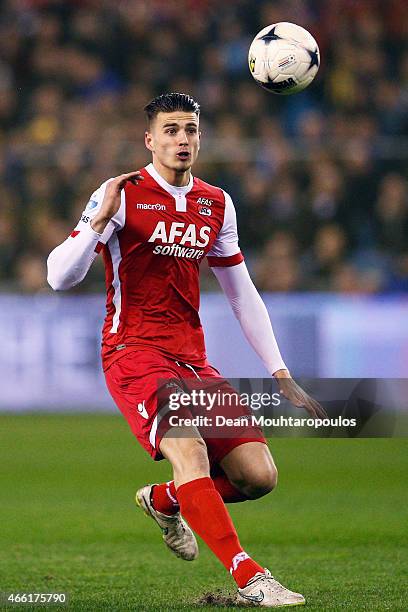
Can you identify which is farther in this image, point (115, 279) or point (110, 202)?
point (115, 279)

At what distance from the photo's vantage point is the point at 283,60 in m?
5.84

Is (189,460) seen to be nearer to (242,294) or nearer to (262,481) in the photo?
(262,481)

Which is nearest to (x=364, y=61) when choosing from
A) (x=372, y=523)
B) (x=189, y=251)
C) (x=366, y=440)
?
(x=366, y=440)

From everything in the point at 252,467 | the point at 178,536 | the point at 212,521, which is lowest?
the point at 178,536

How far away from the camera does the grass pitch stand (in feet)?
16.9

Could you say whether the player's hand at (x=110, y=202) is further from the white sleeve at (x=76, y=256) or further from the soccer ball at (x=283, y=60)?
the soccer ball at (x=283, y=60)

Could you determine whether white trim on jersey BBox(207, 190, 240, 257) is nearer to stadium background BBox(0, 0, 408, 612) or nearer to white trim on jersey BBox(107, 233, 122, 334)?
white trim on jersey BBox(107, 233, 122, 334)

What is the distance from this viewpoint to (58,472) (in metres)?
9.39

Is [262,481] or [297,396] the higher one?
[297,396]

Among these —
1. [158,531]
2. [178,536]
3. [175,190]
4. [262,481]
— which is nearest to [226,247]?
[175,190]

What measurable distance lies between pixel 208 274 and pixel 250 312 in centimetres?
663

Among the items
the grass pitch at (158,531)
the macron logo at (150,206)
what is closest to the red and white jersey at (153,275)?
the macron logo at (150,206)

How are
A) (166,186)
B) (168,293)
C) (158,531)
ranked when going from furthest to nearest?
(158,531) → (166,186) → (168,293)

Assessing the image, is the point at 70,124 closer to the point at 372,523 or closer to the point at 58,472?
the point at 58,472
